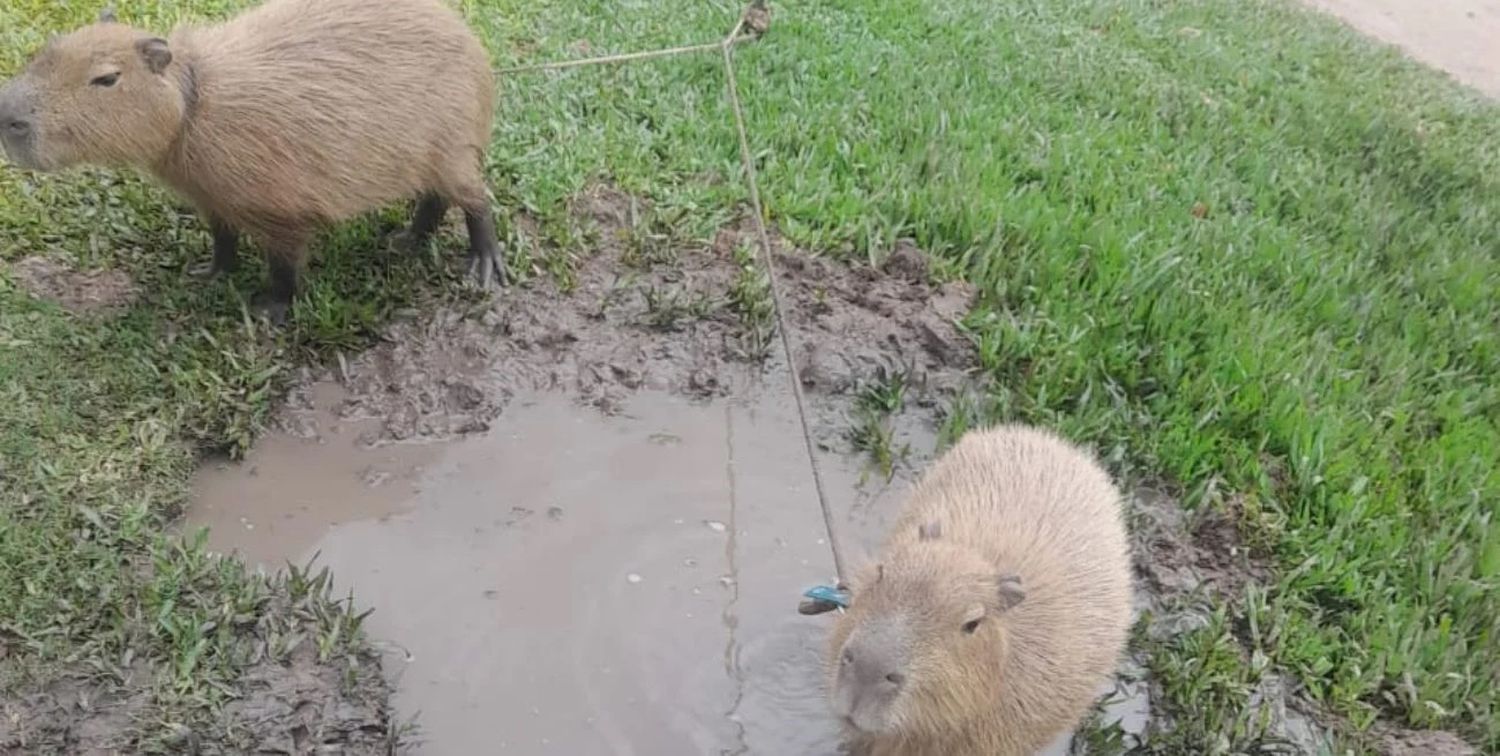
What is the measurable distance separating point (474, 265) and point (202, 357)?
1.00m

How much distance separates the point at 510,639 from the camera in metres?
3.08

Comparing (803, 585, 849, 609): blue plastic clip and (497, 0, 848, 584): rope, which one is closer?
(803, 585, 849, 609): blue plastic clip

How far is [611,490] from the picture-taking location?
3566 millimetres

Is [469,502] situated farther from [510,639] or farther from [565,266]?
[565,266]

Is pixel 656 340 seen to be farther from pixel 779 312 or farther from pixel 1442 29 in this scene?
pixel 1442 29

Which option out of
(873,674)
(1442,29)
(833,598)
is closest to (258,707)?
(833,598)

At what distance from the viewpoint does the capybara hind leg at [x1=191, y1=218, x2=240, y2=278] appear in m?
3.97

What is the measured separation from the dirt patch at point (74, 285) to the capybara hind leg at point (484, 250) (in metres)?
1.12

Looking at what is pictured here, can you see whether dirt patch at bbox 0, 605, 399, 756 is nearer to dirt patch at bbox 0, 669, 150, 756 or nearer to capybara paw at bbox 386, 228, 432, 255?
dirt patch at bbox 0, 669, 150, 756

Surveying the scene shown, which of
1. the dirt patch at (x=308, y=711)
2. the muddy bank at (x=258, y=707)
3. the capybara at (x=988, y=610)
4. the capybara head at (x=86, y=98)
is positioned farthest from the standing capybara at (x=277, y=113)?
the capybara at (x=988, y=610)

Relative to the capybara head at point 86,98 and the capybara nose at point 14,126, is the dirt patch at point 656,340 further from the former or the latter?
the capybara nose at point 14,126

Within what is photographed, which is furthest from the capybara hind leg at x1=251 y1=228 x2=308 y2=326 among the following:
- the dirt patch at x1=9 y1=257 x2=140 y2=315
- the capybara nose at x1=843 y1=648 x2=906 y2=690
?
the capybara nose at x1=843 y1=648 x2=906 y2=690

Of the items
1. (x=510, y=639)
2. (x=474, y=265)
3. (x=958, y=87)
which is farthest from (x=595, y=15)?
(x=510, y=639)

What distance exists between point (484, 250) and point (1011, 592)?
8.60ft
